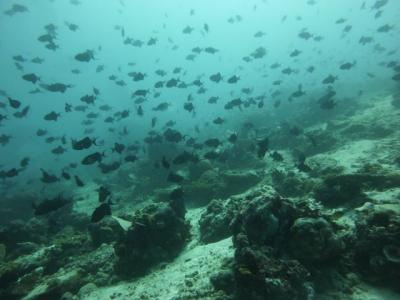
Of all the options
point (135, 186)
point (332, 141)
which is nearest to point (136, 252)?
point (135, 186)

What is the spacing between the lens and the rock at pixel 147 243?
29.7 feet

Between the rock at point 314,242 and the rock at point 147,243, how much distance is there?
449 cm

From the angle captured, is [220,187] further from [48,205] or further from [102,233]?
[48,205]

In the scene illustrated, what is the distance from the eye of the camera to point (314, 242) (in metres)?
5.83

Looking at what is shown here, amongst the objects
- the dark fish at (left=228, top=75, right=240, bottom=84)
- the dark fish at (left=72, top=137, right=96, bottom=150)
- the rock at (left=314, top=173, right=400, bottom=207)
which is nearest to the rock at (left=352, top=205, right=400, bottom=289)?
the rock at (left=314, top=173, right=400, bottom=207)

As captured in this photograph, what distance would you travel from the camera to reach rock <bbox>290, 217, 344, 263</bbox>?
19.1 feet

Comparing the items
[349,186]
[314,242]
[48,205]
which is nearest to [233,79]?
[349,186]

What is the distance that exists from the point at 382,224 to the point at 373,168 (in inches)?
194

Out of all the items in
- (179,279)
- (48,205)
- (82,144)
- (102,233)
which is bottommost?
(179,279)

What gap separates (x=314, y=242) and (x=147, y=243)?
5171 mm

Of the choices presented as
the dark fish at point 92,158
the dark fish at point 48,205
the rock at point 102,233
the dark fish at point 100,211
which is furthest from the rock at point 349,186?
the dark fish at point 48,205

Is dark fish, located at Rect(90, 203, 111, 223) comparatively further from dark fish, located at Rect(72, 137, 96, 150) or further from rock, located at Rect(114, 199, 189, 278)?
dark fish, located at Rect(72, 137, 96, 150)

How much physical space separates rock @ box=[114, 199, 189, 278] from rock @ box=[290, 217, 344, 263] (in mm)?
4492

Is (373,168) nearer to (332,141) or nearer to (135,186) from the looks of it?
(332,141)
